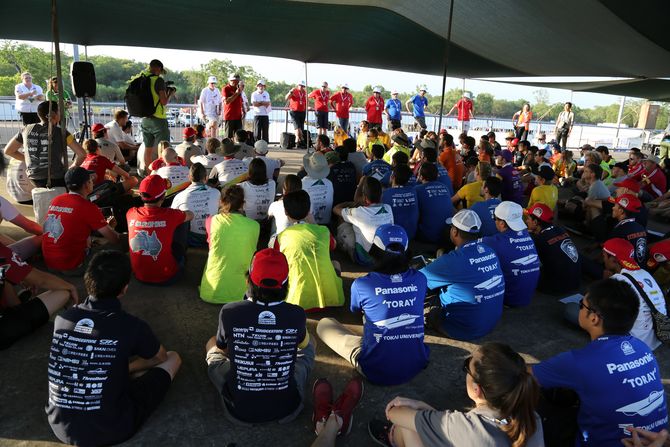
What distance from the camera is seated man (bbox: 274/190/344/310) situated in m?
3.68

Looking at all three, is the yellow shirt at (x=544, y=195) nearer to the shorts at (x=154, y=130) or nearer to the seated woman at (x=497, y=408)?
the seated woman at (x=497, y=408)

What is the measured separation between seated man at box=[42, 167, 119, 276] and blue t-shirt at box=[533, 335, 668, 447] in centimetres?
383

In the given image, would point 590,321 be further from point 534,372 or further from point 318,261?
point 318,261

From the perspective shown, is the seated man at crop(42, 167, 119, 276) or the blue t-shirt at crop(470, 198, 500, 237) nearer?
the seated man at crop(42, 167, 119, 276)

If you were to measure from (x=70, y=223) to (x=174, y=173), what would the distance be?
190cm

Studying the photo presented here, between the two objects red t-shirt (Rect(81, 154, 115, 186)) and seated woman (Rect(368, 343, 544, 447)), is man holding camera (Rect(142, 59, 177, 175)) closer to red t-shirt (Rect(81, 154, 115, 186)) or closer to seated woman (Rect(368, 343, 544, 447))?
red t-shirt (Rect(81, 154, 115, 186))

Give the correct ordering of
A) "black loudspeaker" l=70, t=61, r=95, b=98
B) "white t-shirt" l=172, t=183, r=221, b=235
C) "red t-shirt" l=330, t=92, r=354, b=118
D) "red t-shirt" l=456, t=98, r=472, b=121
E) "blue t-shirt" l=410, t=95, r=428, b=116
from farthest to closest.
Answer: "red t-shirt" l=456, t=98, r=472, b=121
"blue t-shirt" l=410, t=95, r=428, b=116
"red t-shirt" l=330, t=92, r=354, b=118
"black loudspeaker" l=70, t=61, r=95, b=98
"white t-shirt" l=172, t=183, r=221, b=235

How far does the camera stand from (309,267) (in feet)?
12.1

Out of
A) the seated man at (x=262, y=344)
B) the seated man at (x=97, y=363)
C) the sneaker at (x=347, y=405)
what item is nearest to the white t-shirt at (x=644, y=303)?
the sneaker at (x=347, y=405)

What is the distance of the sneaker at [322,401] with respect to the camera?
253 cm

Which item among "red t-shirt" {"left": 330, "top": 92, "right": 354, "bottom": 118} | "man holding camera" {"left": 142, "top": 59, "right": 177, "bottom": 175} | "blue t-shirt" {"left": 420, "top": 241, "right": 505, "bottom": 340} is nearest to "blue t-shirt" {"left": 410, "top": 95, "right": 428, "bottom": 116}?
"red t-shirt" {"left": 330, "top": 92, "right": 354, "bottom": 118}

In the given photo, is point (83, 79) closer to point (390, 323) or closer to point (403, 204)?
point (403, 204)

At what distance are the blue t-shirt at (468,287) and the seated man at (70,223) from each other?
2.93 meters

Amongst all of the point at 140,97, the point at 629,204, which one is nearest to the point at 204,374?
the point at 629,204
